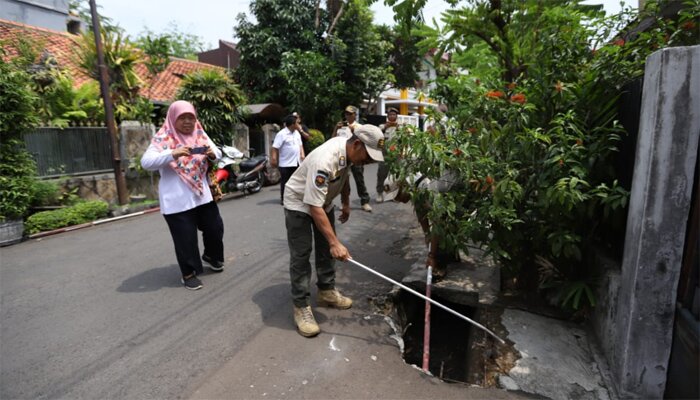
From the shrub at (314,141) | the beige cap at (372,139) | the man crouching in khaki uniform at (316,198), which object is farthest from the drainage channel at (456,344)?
the shrub at (314,141)

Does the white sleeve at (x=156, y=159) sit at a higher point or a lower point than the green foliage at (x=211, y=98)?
lower

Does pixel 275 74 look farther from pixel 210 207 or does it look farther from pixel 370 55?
pixel 210 207

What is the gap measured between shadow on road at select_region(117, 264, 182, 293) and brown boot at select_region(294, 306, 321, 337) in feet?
5.40

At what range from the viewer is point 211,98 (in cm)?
1040

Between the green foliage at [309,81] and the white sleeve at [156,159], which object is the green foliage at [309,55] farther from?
the white sleeve at [156,159]

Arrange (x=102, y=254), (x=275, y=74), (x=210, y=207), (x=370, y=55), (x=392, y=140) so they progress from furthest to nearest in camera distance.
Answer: (x=370, y=55)
(x=275, y=74)
(x=102, y=254)
(x=210, y=207)
(x=392, y=140)

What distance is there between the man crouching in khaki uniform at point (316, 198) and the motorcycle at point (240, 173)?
6332 millimetres

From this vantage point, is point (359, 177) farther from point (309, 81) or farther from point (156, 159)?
point (309, 81)

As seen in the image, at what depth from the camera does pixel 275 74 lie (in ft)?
47.2

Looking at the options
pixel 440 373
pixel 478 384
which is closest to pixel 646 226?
pixel 478 384

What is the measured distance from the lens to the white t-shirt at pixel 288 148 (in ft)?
23.5

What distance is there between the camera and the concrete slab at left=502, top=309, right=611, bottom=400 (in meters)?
2.56

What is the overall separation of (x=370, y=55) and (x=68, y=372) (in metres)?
14.5

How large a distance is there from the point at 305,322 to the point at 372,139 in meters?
1.56
